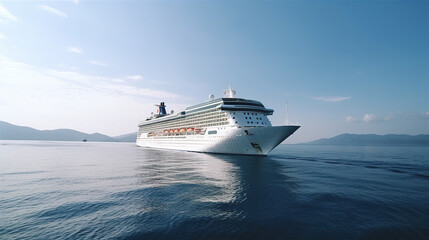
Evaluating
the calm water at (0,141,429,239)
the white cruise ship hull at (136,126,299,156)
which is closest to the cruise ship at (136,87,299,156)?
the white cruise ship hull at (136,126,299,156)

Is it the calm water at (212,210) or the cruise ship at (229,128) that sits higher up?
the cruise ship at (229,128)

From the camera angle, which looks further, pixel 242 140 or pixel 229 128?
pixel 229 128

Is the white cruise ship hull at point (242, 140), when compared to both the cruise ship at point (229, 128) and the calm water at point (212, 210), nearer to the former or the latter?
the cruise ship at point (229, 128)

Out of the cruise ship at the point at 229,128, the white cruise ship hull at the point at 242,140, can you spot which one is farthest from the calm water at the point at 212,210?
the cruise ship at the point at 229,128

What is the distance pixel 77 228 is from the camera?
822 cm

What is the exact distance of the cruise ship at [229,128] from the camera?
35812 millimetres

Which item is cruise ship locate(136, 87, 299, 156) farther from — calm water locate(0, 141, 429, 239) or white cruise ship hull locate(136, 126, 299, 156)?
calm water locate(0, 141, 429, 239)

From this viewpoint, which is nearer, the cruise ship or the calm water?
the calm water

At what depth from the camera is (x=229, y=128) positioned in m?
38.6

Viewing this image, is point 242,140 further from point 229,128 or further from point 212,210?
point 212,210

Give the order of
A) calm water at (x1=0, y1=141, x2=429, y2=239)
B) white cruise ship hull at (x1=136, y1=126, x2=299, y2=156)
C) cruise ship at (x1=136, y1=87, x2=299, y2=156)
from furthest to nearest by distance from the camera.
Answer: cruise ship at (x1=136, y1=87, x2=299, y2=156), white cruise ship hull at (x1=136, y1=126, x2=299, y2=156), calm water at (x1=0, y1=141, x2=429, y2=239)

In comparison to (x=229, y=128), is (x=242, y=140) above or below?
below

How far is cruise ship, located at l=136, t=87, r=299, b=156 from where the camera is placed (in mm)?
35812

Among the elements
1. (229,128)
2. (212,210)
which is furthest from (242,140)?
(212,210)
